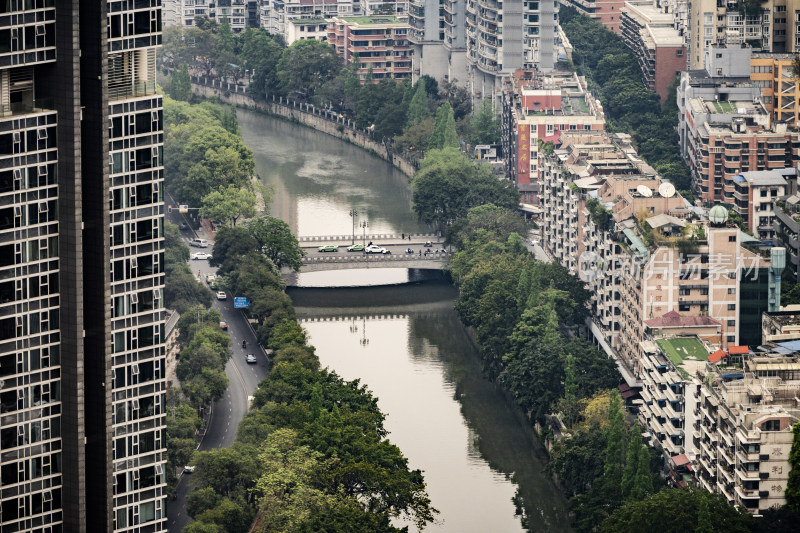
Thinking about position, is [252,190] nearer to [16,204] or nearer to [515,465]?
[515,465]

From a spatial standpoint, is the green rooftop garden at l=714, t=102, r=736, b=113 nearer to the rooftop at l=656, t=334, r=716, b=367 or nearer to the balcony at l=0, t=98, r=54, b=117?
the rooftop at l=656, t=334, r=716, b=367

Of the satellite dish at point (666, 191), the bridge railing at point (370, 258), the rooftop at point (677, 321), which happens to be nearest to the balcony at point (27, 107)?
the rooftop at point (677, 321)

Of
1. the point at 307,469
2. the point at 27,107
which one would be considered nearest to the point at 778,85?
the point at 307,469

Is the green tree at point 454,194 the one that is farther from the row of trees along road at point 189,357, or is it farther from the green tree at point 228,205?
the row of trees along road at point 189,357

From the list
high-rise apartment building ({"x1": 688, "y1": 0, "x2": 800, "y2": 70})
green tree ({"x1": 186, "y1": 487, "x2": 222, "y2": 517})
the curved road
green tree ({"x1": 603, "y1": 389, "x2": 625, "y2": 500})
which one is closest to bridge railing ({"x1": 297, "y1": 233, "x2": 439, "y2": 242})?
the curved road

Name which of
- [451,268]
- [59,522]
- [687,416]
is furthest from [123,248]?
[451,268]
